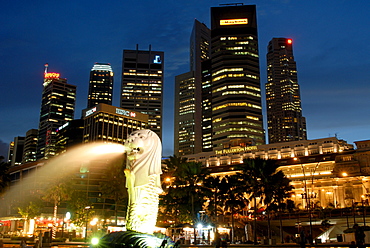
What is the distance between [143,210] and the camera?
65.1 feet

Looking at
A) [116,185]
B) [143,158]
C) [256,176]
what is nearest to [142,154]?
[143,158]

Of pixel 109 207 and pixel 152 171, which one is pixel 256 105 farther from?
pixel 152 171

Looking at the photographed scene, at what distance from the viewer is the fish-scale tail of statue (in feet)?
64.7

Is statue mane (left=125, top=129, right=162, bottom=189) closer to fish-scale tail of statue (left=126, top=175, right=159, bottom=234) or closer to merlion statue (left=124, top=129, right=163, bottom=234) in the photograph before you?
merlion statue (left=124, top=129, right=163, bottom=234)

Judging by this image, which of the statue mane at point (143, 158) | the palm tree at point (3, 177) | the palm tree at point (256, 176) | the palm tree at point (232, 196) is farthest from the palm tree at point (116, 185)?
the statue mane at point (143, 158)

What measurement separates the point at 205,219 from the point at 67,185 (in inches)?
1078

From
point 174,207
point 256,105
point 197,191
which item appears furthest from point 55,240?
point 256,105

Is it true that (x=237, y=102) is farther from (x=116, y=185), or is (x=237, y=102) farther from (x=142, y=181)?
(x=142, y=181)

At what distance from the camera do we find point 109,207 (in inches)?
3319

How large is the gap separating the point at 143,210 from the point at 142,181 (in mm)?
1537

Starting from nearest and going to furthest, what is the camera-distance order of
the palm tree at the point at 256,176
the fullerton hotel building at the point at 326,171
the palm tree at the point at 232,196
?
the palm tree at the point at 256,176 → the palm tree at the point at 232,196 → the fullerton hotel building at the point at 326,171

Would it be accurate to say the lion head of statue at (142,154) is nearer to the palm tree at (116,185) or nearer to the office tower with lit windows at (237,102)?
the palm tree at (116,185)

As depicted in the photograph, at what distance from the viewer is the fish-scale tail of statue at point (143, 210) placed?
64.7 ft

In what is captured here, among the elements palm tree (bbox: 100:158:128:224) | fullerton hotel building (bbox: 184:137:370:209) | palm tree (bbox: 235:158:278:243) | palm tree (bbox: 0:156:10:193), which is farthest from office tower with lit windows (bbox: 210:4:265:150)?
palm tree (bbox: 0:156:10:193)
